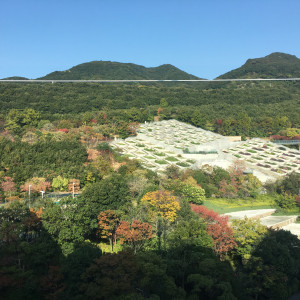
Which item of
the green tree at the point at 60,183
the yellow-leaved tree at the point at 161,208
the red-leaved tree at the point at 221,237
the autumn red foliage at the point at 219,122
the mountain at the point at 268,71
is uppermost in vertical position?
the mountain at the point at 268,71

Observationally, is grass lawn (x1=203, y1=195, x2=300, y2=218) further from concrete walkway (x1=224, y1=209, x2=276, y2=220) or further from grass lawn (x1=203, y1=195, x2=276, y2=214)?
concrete walkway (x1=224, y1=209, x2=276, y2=220)

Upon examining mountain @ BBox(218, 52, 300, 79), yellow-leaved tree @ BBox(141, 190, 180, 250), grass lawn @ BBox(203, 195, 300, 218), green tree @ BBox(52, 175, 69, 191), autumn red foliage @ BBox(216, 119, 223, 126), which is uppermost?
mountain @ BBox(218, 52, 300, 79)

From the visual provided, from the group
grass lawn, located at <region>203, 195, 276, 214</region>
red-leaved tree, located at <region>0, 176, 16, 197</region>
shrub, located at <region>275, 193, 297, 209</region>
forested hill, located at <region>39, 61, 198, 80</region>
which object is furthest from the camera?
forested hill, located at <region>39, 61, 198, 80</region>

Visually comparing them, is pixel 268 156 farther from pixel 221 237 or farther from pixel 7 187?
pixel 7 187

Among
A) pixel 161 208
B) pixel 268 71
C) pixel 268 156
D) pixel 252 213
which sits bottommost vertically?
pixel 252 213

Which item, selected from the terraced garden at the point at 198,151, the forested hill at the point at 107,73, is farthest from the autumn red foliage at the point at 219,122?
the forested hill at the point at 107,73

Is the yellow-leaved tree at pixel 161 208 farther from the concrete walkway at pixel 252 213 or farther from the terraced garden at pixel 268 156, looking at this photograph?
the terraced garden at pixel 268 156

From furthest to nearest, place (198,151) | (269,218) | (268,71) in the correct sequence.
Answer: (268,71) < (198,151) < (269,218)

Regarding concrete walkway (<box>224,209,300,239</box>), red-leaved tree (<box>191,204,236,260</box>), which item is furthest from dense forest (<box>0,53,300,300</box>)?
Answer: concrete walkway (<box>224,209,300,239</box>)

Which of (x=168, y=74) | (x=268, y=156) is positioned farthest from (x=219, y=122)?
(x=168, y=74)
